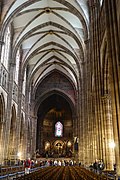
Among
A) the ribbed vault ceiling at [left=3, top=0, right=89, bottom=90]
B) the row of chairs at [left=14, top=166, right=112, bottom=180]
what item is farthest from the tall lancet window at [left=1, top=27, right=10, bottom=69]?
the row of chairs at [left=14, top=166, right=112, bottom=180]

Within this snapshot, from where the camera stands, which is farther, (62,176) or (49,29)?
(49,29)

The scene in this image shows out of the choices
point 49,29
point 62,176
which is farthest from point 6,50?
point 62,176

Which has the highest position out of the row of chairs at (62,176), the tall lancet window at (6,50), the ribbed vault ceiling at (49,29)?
the ribbed vault ceiling at (49,29)

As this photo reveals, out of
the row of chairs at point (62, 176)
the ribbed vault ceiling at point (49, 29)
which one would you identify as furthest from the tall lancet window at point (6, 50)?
the row of chairs at point (62, 176)

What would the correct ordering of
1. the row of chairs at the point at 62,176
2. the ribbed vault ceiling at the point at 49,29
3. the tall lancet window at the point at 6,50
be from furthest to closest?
the tall lancet window at the point at 6,50 < the ribbed vault ceiling at the point at 49,29 < the row of chairs at the point at 62,176

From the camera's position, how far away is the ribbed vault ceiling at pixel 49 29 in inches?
949

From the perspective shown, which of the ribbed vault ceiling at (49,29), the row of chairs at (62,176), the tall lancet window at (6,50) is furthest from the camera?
the tall lancet window at (6,50)

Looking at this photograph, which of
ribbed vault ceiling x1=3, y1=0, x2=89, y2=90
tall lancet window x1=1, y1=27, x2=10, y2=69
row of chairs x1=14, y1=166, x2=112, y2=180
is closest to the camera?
row of chairs x1=14, y1=166, x2=112, y2=180

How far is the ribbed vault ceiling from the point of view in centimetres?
2411

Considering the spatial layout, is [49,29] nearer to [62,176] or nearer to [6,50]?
[6,50]

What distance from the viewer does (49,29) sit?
103ft

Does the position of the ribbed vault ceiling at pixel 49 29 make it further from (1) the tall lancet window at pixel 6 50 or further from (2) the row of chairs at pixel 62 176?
(2) the row of chairs at pixel 62 176

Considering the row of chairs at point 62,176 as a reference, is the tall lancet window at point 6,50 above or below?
above

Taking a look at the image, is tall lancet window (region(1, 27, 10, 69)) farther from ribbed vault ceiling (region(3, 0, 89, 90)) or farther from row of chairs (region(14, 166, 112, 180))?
row of chairs (region(14, 166, 112, 180))
